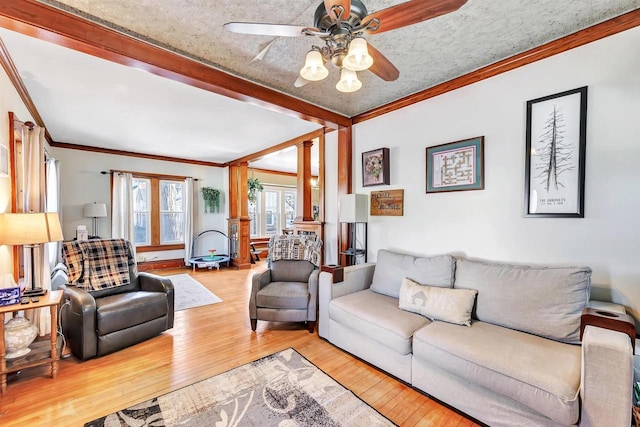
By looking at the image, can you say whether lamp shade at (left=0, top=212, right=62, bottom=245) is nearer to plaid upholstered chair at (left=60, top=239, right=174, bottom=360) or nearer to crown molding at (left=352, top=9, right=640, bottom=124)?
plaid upholstered chair at (left=60, top=239, right=174, bottom=360)

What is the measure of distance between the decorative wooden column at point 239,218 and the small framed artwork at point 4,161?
13.9 ft

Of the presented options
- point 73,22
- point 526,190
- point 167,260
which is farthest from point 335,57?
point 167,260

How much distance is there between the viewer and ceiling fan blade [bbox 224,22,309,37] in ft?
4.52

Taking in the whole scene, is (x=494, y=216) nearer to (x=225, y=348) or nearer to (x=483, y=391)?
(x=483, y=391)

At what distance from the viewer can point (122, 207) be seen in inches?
223

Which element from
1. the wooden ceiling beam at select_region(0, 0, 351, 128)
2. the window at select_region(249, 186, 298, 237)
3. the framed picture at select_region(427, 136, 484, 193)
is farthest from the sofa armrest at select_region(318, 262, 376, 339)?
the window at select_region(249, 186, 298, 237)

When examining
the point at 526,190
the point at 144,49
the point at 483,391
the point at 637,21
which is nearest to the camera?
the point at 483,391

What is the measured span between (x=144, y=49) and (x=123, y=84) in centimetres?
92

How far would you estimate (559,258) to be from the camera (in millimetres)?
2129

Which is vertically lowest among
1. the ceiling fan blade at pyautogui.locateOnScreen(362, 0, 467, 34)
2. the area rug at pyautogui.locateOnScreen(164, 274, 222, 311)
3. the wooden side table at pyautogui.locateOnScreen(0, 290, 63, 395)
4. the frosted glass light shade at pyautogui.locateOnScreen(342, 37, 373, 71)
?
the area rug at pyautogui.locateOnScreen(164, 274, 222, 311)


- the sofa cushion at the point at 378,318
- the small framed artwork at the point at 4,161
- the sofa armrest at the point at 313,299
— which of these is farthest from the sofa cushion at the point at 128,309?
the sofa cushion at the point at 378,318

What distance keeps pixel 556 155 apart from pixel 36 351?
4439 mm

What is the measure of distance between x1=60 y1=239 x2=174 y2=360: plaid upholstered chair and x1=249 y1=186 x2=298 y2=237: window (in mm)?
4818

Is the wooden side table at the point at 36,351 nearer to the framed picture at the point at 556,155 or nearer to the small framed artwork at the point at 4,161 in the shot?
the small framed artwork at the point at 4,161
